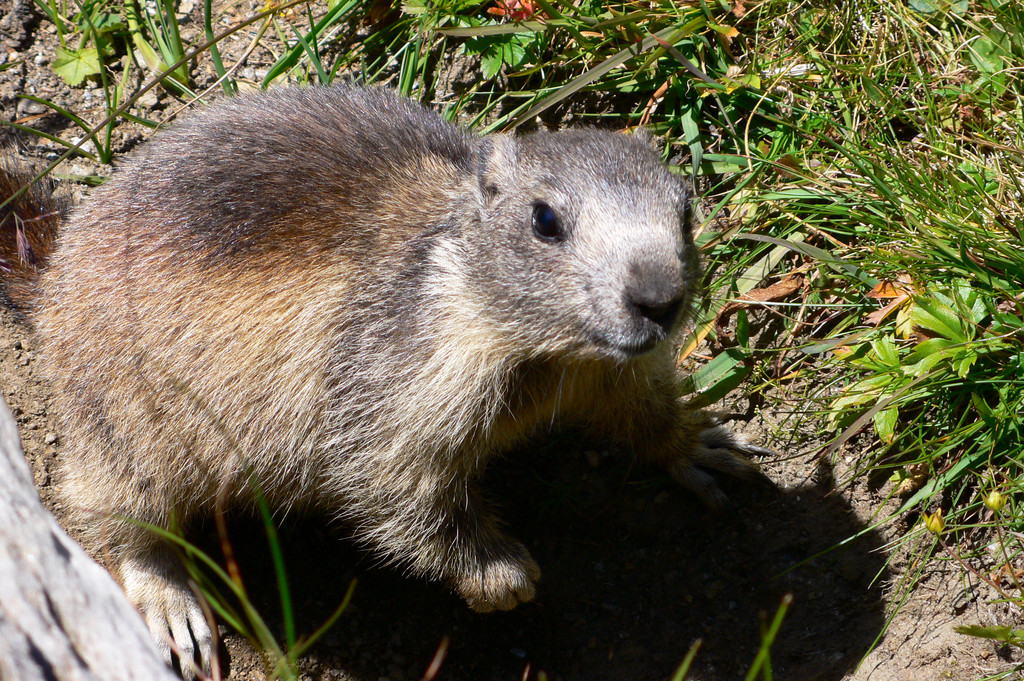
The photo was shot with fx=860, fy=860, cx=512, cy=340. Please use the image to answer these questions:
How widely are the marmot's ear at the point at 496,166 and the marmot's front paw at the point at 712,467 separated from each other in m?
1.77

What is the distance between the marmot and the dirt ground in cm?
48

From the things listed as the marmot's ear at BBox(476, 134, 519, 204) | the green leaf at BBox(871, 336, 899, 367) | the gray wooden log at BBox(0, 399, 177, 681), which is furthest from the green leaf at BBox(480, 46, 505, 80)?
the gray wooden log at BBox(0, 399, 177, 681)

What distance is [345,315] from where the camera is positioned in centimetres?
338

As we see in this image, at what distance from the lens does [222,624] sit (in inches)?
160

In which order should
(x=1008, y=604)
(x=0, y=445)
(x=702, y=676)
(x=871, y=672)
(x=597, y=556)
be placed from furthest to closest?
(x=597, y=556) → (x=702, y=676) → (x=871, y=672) → (x=1008, y=604) → (x=0, y=445)

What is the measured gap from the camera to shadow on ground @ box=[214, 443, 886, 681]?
3.92 m

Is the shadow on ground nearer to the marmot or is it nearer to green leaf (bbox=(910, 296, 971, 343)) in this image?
the marmot

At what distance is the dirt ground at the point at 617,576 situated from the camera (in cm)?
384

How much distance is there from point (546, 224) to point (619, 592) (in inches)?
81.2

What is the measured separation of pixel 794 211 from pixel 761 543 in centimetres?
160

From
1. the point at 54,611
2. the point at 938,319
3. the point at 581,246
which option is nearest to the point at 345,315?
the point at 581,246

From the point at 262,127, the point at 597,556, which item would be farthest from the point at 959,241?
the point at 262,127

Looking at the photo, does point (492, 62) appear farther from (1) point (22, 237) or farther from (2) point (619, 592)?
→ (2) point (619, 592)

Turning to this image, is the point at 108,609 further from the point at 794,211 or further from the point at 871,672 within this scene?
the point at 794,211
